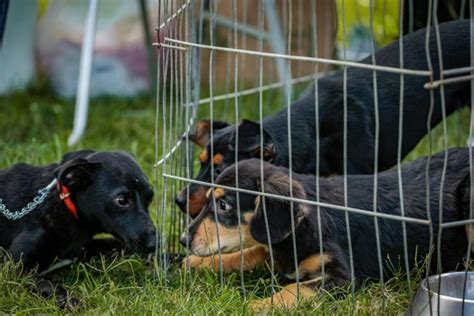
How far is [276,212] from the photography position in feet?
12.4

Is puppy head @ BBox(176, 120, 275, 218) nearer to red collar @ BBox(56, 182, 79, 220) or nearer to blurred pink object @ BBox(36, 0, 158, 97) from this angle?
red collar @ BBox(56, 182, 79, 220)

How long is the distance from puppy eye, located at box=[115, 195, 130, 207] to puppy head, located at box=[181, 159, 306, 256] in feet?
1.06

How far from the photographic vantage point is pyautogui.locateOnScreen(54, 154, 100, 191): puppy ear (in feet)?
13.4

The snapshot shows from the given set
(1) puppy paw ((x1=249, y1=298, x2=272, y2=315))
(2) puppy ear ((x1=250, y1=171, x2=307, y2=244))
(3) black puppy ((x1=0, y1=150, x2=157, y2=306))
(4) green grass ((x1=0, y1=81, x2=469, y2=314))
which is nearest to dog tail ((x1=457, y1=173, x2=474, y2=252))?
(4) green grass ((x1=0, y1=81, x2=469, y2=314))

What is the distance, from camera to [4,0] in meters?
4.69

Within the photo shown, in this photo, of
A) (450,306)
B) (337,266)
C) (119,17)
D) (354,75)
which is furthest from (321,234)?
(119,17)

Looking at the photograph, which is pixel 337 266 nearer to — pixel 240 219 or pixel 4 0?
pixel 240 219

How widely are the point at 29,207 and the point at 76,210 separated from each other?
218mm

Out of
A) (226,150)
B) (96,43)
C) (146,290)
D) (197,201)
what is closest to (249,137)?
(226,150)

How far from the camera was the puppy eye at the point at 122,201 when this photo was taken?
13.7 feet

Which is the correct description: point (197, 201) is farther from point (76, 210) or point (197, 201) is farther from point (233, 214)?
point (76, 210)

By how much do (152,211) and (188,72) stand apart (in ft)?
3.64

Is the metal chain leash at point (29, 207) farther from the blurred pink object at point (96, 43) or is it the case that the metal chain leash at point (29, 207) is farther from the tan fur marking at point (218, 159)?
the blurred pink object at point (96, 43)

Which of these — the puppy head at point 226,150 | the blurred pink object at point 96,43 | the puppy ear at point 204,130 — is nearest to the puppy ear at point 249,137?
the puppy head at point 226,150
